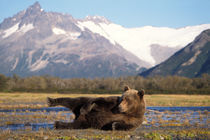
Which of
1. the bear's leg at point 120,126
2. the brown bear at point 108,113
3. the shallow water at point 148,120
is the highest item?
the brown bear at point 108,113

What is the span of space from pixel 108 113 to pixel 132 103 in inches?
49.3

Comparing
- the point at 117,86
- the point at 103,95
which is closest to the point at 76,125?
the point at 103,95

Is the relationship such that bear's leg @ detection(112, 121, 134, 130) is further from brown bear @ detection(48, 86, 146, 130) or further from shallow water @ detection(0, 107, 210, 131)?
shallow water @ detection(0, 107, 210, 131)

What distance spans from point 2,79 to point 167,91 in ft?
217

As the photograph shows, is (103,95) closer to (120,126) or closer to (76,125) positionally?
(76,125)

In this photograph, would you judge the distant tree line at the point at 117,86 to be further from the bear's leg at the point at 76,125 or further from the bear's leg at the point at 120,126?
the bear's leg at the point at 76,125

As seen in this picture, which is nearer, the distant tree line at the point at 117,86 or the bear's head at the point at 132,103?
the bear's head at the point at 132,103

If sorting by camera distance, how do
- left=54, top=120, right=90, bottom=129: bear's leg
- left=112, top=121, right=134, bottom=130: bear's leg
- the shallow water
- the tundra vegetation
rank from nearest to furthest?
left=112, top=121, right=134, bottom=130: bear's leg, left=54, top=120, right=90, bottom=129: bear's leg, the tundra vegetation, the shallow water

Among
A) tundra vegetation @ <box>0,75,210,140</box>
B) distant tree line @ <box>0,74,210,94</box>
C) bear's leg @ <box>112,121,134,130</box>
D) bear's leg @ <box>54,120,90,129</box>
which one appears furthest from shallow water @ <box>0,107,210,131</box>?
distant tree line @ <box>0,74,210,94</box>

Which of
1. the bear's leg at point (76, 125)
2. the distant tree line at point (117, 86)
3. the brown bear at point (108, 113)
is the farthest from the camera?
the distant tree line at point (117, 86)

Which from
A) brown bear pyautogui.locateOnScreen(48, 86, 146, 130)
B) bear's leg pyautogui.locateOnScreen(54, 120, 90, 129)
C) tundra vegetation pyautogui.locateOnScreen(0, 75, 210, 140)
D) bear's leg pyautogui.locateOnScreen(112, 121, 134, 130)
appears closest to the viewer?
brown bear pyautogui.locateOnScreen(48, 86, 146, 130)

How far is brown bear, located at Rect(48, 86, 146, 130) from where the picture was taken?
41.2 ft

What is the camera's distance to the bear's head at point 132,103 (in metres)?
12.2

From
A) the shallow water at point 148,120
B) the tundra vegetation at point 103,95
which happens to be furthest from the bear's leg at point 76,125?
the shallow water at point 148,120
